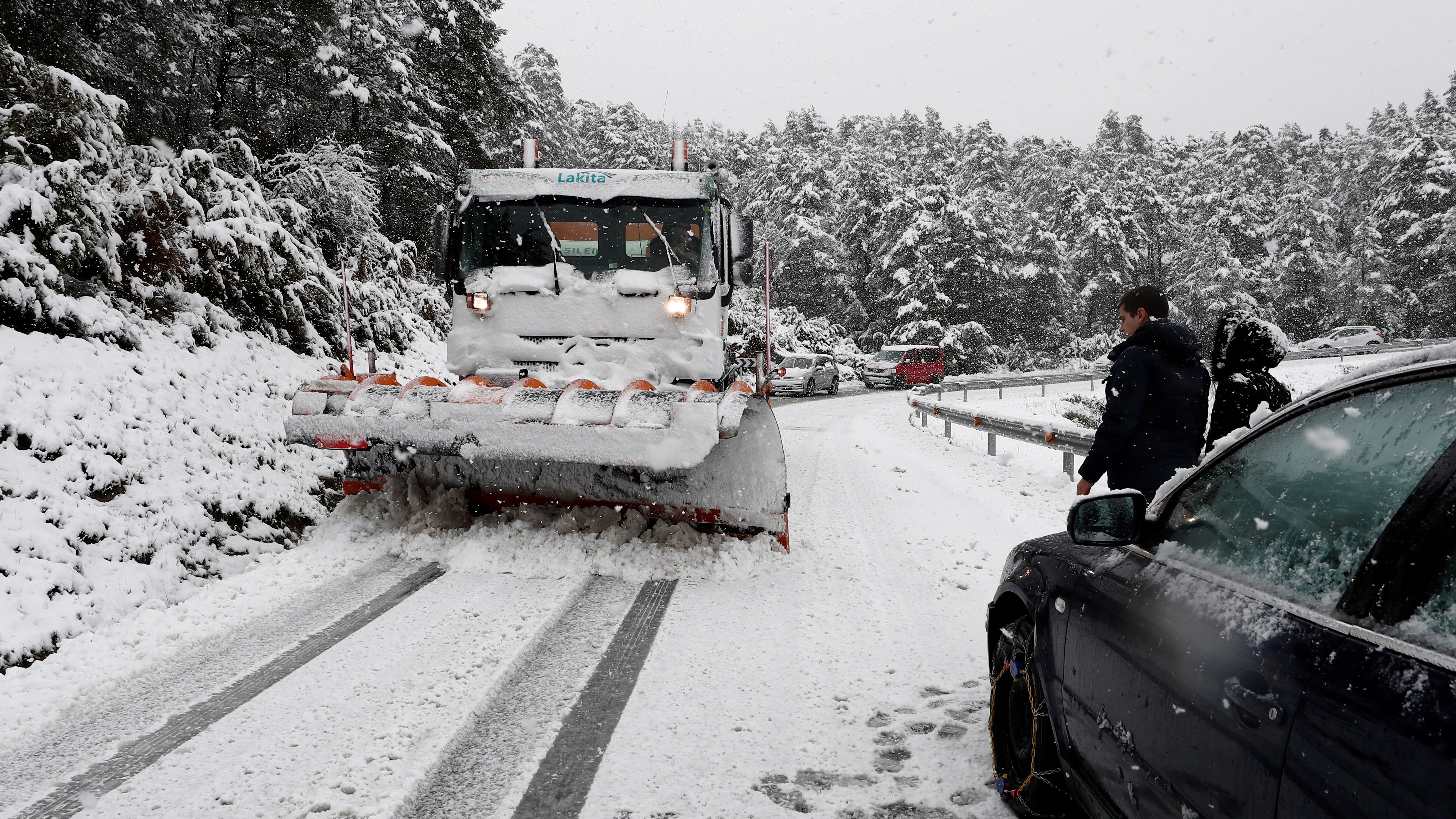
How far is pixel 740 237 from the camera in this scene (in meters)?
7.44

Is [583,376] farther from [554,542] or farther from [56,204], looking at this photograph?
[56,204]

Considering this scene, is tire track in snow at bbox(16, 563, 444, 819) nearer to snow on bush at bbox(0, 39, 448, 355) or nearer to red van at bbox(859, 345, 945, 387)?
snow on bush at bbox(0, 39, 448, 355)

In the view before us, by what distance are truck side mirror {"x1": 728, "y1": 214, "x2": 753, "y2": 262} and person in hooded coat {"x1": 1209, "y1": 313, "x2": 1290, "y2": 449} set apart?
3992 millimetres

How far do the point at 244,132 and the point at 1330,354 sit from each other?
40624mm

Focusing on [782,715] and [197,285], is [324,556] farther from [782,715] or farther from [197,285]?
[197,285]

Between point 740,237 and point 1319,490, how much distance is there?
6.07 m

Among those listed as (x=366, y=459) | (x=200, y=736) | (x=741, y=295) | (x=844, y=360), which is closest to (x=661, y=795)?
(x=200, y=736)

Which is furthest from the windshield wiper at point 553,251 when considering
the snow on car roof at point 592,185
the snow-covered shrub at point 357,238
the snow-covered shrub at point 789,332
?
the snow-covered shrub at point 789,332

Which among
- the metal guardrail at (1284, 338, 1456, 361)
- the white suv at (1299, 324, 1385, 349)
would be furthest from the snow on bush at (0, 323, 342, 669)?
the white suv at (1299, 324, 1385, 349)

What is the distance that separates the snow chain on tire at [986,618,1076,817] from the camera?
2.55 meters

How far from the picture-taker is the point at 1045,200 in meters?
57.7

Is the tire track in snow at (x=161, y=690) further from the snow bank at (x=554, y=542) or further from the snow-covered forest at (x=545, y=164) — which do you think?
the snow-covered forest at (x=545, y=164)

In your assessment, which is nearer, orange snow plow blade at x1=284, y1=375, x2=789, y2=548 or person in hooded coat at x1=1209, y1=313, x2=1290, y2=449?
person in hooded coat at x1=1209, y1=313, x2=1290, y2=449

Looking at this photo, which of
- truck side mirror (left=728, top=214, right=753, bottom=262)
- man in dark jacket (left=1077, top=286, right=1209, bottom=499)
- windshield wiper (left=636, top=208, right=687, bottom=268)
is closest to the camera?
man in dark jacket (left=1077, top=286, right=1209, bottom=499)
